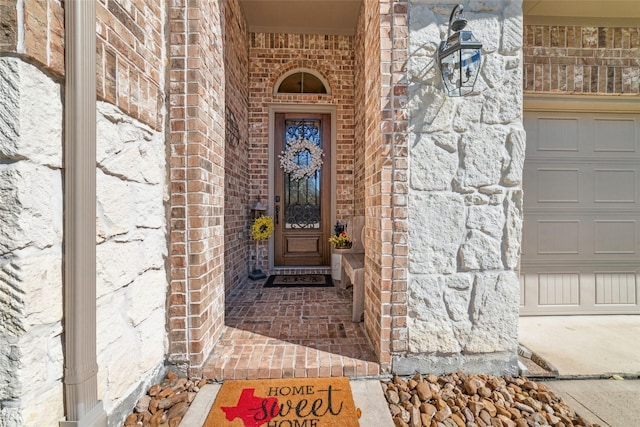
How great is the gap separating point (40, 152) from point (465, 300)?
2.28m

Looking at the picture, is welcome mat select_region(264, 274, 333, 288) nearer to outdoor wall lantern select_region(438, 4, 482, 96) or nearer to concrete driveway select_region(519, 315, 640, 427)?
concrete driveway select_region(519, 315, 640, 427)

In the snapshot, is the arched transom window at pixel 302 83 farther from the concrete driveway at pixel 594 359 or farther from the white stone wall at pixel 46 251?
the concrete driveway at pixel 594 359

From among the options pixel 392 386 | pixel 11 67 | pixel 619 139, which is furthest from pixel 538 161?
pixel 11 67

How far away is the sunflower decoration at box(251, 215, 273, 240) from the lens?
13.4 feet

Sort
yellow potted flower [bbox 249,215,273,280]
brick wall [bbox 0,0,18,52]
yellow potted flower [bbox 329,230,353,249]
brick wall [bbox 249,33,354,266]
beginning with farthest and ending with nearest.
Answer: brick wall [bbox 249,33,354,266]
yellow potted flower [bbox 249,215,273,280]
yellow potted flower [bbox 329,230,353,249]
brick wall [bbox 0,0,18,52]

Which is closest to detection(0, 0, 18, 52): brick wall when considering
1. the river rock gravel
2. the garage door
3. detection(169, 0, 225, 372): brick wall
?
detection(169, 0, 225, 372): brick wall

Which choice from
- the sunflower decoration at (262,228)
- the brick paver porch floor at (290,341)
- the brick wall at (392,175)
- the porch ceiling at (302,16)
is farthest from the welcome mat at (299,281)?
the porch ceiling at (302,16)

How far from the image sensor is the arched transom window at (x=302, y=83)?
4391 mm

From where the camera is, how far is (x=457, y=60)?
1810mm

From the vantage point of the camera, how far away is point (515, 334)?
1.90 meters

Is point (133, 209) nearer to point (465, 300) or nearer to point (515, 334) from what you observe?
point (465, 300)

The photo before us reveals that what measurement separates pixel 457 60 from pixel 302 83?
3.03m

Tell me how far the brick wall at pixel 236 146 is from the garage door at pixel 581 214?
316cm

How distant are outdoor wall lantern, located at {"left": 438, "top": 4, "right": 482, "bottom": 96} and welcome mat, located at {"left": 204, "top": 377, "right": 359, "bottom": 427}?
200 centimetres
